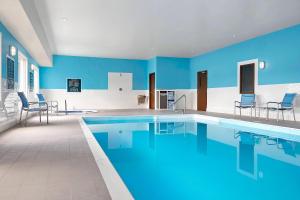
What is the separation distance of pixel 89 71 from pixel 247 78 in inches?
286

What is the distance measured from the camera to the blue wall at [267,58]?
6.68 metres

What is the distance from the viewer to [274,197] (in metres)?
2.36

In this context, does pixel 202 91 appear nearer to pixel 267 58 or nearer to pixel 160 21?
pixel 267 58

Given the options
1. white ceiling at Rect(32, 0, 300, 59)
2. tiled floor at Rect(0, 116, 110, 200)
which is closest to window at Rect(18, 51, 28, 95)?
white ceiling at Rect(32, 0, 300, 59)

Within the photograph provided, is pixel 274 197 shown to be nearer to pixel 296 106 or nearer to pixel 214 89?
pixel 296 106

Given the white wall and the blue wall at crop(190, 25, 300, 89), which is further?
the white wall

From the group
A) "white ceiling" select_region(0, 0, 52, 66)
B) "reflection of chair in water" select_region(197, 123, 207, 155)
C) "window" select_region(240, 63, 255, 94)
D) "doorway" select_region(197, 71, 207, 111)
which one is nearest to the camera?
"white ceiling" select_region(0, 0, 52, 66)

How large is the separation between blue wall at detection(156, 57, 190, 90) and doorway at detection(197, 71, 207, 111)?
0.86 m

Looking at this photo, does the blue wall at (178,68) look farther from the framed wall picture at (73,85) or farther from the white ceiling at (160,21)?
the white ceiling at (160,21)

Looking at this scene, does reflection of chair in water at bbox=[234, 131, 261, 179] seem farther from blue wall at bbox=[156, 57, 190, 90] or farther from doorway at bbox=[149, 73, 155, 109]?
doorway at bbox=[149, 73, 155, 109]

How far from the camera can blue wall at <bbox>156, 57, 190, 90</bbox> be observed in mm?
11828

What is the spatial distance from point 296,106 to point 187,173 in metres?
5.01

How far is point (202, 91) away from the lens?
450 inches

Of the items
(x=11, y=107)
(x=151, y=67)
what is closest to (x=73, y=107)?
(x=151, y=67)
